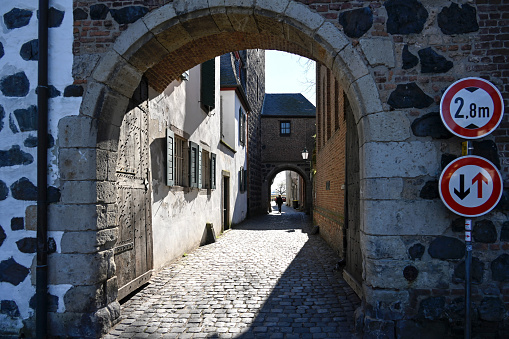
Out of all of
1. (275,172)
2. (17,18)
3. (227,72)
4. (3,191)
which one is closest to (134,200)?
(3,191)

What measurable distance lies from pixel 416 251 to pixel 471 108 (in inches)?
58.5

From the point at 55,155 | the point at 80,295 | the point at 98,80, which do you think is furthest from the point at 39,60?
the point at 80,295

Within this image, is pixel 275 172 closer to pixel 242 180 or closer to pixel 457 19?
pixel 242 180

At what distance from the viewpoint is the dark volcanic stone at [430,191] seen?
365cm

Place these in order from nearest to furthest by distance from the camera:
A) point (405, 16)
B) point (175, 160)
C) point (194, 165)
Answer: point (405, 16) → point (175, 160) → point (194, 165)

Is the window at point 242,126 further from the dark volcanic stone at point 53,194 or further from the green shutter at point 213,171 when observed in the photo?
the dark volcanic stone at point 53,194

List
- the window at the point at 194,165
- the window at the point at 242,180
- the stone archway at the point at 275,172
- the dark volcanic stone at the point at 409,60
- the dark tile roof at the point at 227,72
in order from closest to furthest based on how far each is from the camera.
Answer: the dark volcanic stone at the point at 409,60 < the window at the point at 194,165 < the dark tile roof at the point at 227,72 < the window at the point at 242,180 < the stone archway at the point at 275,172

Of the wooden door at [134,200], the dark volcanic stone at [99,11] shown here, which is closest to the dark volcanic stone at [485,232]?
the wooden door at [134,200]

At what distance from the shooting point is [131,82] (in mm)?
4379

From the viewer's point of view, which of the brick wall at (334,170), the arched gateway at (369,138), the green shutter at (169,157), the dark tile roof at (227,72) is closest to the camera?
the arched gateway at (369,138)

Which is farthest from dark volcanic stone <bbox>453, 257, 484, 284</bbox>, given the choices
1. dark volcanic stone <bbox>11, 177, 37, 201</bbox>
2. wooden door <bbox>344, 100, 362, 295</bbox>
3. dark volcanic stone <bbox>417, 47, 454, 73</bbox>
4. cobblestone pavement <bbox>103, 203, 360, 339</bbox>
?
dark volcanic stone <bbox>11, 177, 37, 201</bbox>

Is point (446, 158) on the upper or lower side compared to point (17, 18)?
lower

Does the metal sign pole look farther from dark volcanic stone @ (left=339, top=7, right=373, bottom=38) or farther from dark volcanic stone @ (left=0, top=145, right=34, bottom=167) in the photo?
dark volcanic stone @ (left=0, top=145, right=34, bottom=167)

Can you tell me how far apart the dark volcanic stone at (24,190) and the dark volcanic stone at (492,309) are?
191 inches
